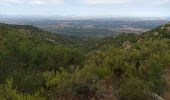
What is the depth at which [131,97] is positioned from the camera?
10164 mm

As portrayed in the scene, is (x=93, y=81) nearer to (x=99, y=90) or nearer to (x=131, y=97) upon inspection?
(x=99, y=90)

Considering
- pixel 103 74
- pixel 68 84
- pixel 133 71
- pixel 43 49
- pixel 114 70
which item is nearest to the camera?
pixel 68 84

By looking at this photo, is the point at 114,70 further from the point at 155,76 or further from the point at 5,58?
the point at 5,58

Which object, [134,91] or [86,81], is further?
[86,81]

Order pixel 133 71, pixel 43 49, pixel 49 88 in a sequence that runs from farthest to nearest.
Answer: pixel 43 49 → pixel 133 71 → pixel 49 88

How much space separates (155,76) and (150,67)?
81 cm

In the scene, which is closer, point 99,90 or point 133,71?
point 99,90

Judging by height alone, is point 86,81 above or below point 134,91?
above

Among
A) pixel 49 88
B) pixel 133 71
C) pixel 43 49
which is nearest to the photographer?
pixel 49 88

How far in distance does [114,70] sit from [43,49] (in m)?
8.94

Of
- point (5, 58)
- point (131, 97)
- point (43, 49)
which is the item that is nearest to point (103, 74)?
point (131, 97)

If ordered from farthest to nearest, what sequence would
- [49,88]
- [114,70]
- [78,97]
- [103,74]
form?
[114,70] → [103,74] → [49,88] → [78,97]

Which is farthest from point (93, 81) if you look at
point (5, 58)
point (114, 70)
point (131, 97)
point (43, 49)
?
point (43, 49)

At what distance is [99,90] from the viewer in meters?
10.2
